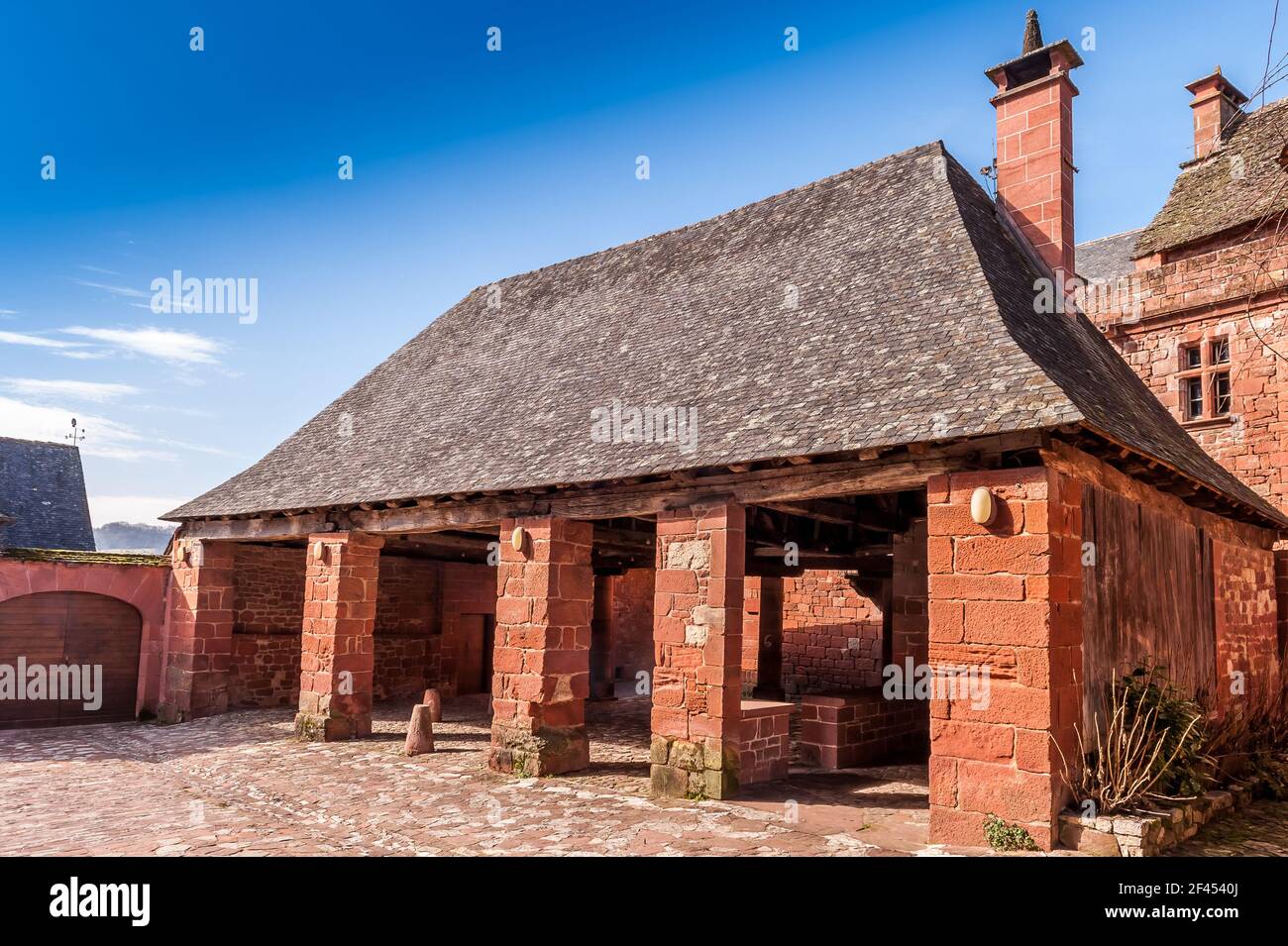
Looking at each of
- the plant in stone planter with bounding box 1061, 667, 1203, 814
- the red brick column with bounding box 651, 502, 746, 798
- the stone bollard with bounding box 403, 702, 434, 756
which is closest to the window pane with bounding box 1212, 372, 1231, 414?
the plant in stone planter with bounding box 1061, 667, 1203, 814

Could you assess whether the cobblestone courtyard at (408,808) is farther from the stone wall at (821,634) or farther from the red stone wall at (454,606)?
the stone wall at (821,634)

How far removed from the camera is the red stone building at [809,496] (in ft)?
20.9

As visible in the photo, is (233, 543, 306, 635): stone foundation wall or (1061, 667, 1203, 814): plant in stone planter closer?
(1061, 667, 1203, 814): plant in stone planter

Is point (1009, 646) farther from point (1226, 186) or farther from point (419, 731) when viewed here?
point (1226, 186)

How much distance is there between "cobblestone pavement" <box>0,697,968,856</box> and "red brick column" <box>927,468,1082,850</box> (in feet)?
1.93

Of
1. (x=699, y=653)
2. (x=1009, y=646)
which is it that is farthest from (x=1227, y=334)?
(x=699, y=653)

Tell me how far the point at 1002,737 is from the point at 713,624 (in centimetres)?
268

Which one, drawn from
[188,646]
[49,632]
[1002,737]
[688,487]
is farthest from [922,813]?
[49,632]

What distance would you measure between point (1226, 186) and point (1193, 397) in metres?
3.93

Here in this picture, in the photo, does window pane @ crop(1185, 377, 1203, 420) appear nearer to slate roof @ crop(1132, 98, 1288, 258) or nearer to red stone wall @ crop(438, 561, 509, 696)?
slate roof @ crop(1132, 98, 1288, 258)

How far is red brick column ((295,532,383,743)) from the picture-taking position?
1159 centimetres

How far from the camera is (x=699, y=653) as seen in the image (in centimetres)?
809
